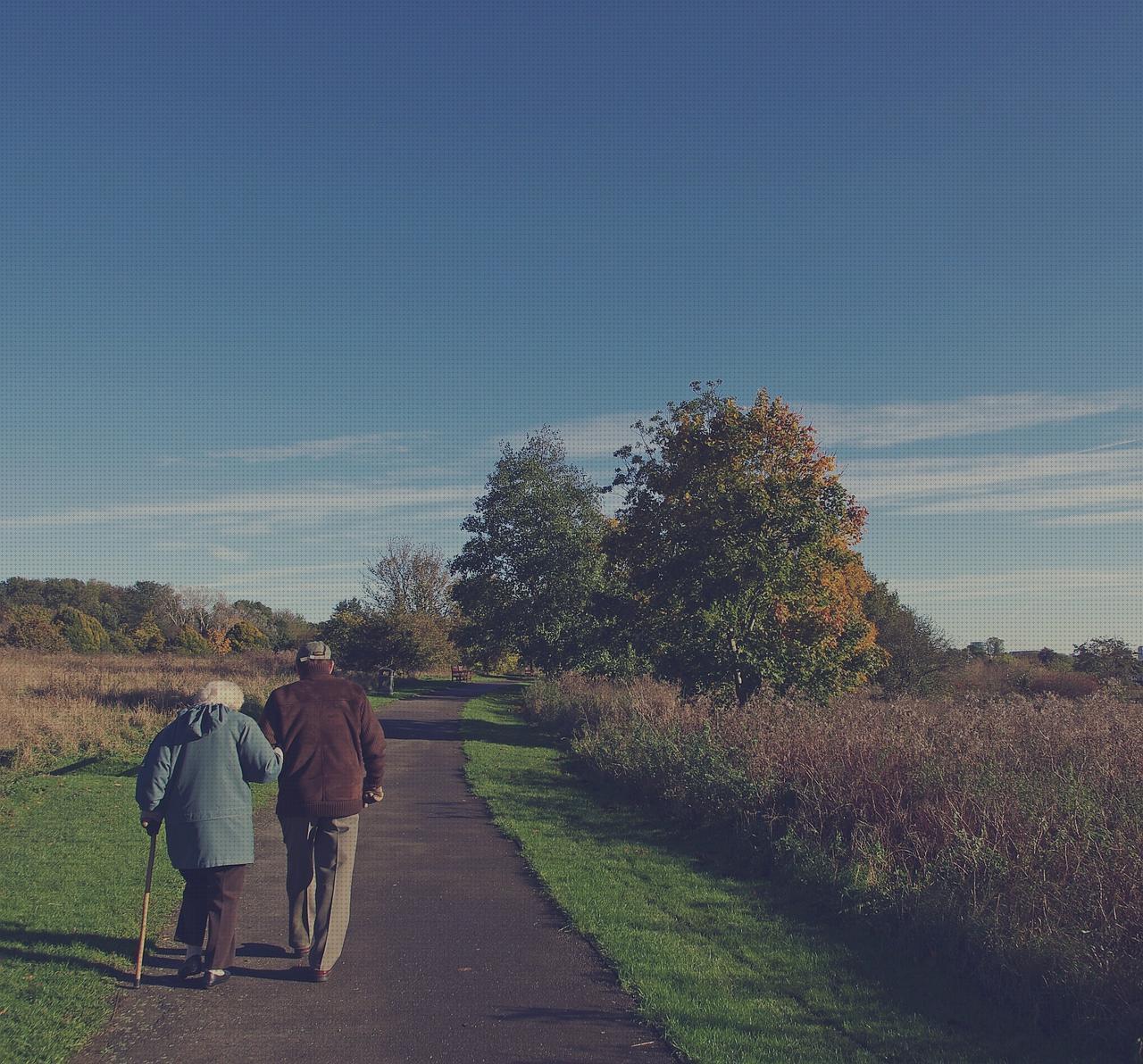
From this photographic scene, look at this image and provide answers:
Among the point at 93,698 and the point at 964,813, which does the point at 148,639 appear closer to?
Answer: the point at 93,698

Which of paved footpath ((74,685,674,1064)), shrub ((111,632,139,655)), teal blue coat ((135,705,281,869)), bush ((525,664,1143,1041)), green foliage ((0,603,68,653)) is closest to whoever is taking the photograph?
paved footpath ((74,685,674,1064))

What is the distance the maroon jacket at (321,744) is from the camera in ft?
20.2

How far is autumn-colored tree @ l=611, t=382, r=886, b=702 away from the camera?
1994 cm

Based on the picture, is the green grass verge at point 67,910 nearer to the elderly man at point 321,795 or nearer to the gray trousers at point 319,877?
the gray trousers at point 319,877

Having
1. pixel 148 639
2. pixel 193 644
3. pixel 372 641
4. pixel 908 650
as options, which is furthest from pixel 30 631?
pixel 908 650

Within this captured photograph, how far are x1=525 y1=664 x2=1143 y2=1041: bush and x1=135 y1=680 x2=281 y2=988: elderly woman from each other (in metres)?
4.85

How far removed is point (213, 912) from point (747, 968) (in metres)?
3.56

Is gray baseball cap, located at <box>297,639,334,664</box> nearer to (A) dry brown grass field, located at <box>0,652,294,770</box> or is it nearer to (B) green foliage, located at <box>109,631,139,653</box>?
(A) dry brown grass field, located at <box>0,652,294,770</box>

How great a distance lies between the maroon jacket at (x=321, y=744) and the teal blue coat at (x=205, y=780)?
0.17 m

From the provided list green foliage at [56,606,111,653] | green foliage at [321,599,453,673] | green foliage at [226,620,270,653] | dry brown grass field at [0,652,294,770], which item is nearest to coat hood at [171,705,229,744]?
dry brown grass field at [0,652,294,770]

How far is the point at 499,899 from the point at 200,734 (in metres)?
3.43

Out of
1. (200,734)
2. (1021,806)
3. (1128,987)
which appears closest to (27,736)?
(200,734)

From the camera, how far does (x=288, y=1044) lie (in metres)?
5.06

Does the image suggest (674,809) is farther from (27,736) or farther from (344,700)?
(27,736)
